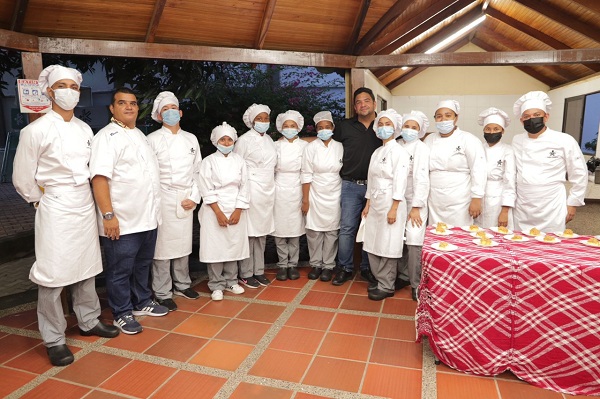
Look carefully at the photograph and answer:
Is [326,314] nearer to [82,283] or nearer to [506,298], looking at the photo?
[506,298]

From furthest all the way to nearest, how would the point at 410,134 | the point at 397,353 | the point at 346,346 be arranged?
the point at 410,134 < the point at 346,346 < the point at 397,353

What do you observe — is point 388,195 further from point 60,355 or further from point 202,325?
point 60,355

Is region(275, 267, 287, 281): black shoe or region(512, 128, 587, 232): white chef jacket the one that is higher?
region(512, 128, 587, 232): white chef jacket

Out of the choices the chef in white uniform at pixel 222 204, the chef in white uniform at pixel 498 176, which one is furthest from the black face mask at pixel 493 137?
the chef in white uniform at pixel 222 204

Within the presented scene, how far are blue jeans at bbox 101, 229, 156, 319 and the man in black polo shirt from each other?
5.96 ft

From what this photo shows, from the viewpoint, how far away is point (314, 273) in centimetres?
430

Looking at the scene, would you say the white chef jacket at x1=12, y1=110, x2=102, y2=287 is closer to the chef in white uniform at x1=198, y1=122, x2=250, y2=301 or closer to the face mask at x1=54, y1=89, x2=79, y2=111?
the face mask at x1=54, y1=89, x2=79, y2=111

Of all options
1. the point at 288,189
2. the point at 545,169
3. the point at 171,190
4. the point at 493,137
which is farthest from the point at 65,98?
the point at 545,169

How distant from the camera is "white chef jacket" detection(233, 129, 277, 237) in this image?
3988mm

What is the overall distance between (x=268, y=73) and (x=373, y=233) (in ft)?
15.3

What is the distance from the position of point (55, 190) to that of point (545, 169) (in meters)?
3.68

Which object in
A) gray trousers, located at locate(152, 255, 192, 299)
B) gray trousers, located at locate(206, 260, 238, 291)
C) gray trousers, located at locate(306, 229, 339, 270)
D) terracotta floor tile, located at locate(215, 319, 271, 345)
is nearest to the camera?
terracotta floor tile, located at locate(215, 319, 271, 345)

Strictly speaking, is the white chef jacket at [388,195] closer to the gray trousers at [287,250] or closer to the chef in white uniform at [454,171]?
the chef in white uniform at [454,171]

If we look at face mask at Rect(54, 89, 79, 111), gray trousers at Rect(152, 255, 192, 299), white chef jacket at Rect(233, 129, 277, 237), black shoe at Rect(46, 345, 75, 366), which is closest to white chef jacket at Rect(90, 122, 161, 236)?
face mask at Rect(54, 89, 79, 111)
